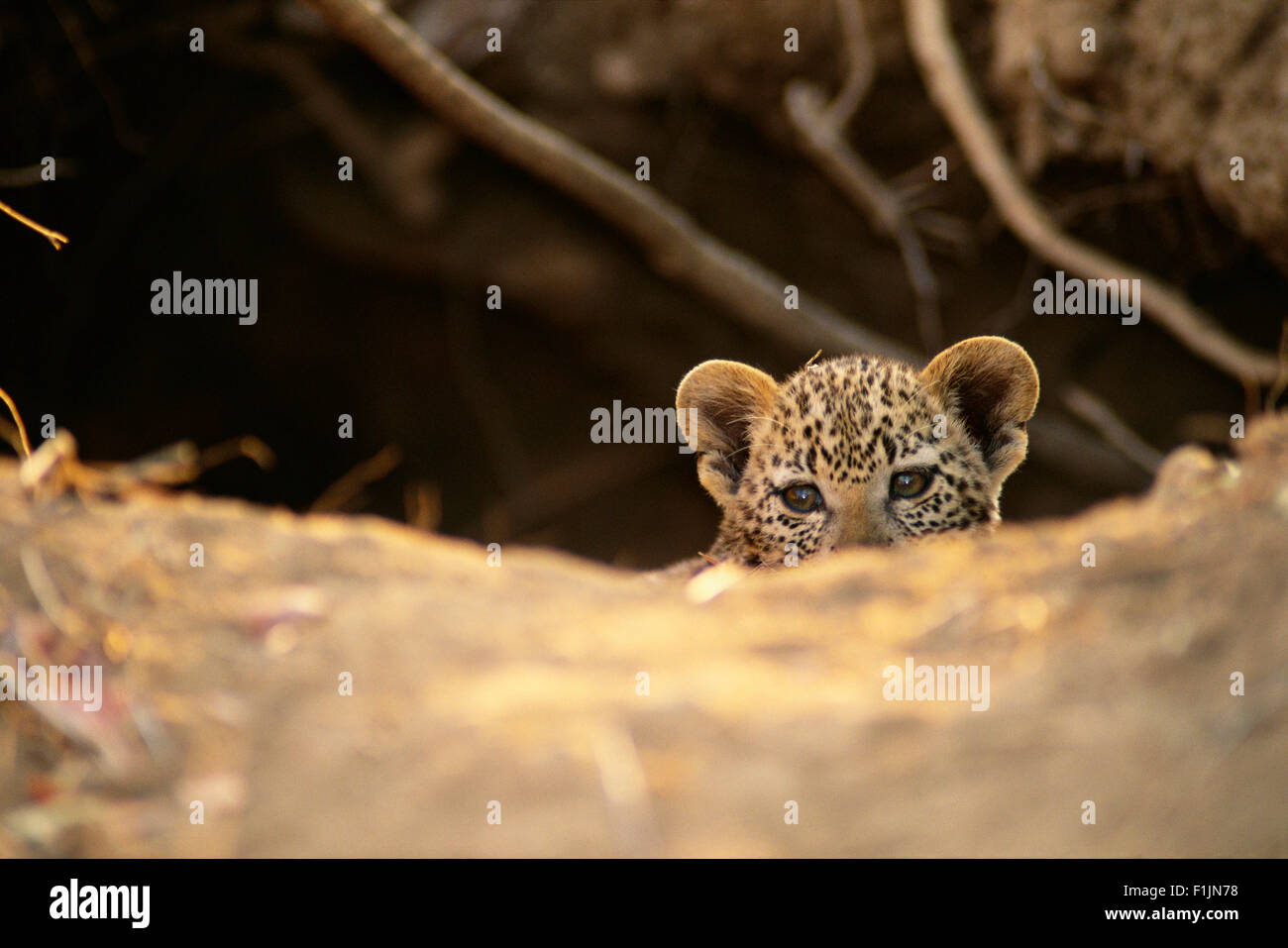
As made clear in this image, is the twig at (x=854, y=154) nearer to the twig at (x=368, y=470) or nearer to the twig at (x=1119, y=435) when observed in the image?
the twig at (x=1119, y=435)

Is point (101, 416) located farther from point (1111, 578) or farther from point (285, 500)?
point (1111, 578)

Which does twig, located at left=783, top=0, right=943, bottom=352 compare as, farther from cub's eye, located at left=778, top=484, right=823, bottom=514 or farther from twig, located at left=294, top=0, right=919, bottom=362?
cub's eye, located at left=778, top=484, right=823, bottom=514

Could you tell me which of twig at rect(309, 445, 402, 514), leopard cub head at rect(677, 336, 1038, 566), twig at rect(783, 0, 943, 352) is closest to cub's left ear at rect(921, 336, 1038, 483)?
leopard cub head at rect(677, 336, 1038, 566)

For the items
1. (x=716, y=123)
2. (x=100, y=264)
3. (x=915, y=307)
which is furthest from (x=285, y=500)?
(x=915, y=307)

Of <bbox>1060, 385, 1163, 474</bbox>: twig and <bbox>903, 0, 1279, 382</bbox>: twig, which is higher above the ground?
<bbox>903, 0, 1279, 382</bbox>: twig

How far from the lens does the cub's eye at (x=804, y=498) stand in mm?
4082

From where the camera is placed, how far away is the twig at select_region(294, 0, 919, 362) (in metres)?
5.24

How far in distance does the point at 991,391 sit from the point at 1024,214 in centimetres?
262

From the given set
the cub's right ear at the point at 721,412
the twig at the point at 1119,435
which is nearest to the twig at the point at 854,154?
the twig at the point at 1119,435

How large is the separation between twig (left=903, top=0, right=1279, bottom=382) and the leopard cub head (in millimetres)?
2469

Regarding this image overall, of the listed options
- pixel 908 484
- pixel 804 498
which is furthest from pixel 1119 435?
pixel 804 498

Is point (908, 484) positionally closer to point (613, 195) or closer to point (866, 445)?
point (866, 445)

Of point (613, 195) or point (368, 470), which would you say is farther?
point (368, 470)

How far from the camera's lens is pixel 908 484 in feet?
13.1
